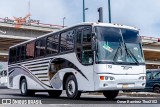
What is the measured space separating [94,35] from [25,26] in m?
33.4

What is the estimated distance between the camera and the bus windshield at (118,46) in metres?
12.3

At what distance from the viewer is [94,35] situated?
40.3 feet

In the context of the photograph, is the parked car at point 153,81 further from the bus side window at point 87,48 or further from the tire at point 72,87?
the bus side window at point 87,48

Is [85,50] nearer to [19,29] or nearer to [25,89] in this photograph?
[25,89]

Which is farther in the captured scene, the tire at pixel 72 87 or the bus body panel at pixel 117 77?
the tire at pixel 72 87

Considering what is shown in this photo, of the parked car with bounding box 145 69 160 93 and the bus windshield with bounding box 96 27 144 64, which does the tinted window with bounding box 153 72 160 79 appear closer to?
the parked car with bounding box 145 69 160 93

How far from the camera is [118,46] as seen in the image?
12.7 meters

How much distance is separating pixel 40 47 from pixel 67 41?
3.02 m

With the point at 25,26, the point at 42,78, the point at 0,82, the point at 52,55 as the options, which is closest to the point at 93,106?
the point at 52,55

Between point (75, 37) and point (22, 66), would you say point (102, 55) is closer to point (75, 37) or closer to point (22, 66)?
point (75, 37)

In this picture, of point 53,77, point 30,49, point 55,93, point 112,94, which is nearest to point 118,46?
point 112,94

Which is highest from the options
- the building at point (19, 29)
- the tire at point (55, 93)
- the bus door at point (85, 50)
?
the building at point (19, 29)

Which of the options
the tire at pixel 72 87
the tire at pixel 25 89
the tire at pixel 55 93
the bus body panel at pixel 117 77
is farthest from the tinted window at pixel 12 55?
the bus body panel at pixel 117 77

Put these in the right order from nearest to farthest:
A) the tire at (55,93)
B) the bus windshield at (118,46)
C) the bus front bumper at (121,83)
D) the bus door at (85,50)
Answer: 1. the bus front bumper at (121,83)
2. the bus windshield at (118,46)
3. the bus door at (85,50)
4. the tire at (55,93)
